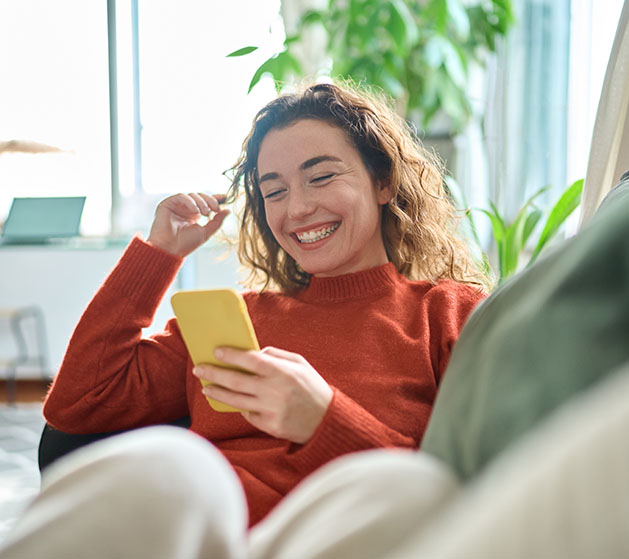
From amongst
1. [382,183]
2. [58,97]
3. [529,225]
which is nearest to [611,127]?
[382,183]

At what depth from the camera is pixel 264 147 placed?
1319mm

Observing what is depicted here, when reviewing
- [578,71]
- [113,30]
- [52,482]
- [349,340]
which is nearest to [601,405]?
[52,482]

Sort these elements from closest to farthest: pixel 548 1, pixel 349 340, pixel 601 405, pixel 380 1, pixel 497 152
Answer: pixel 601 405
pixel 349 340
pixel 380 1
pixel 548 1
pixel 497 152

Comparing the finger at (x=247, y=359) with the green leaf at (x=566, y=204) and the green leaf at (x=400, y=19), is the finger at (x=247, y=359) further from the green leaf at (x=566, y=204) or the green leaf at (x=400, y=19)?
the green leaf at (x=400, y=19)

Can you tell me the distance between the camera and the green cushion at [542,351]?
24.2 inches

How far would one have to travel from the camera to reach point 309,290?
4.45ft

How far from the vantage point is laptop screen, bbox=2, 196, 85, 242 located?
4.30m

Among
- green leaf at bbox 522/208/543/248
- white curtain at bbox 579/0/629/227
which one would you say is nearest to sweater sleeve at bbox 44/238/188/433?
white curtain at bbox 579/0/629/227

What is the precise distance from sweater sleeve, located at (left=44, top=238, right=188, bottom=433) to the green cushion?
67cm

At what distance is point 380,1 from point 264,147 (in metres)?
1.35

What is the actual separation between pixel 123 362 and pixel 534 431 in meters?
0.87

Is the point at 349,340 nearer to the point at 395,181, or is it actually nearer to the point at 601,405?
the point at 395,181

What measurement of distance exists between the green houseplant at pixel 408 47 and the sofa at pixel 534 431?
5.39ft

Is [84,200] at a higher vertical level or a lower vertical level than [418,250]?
lower
